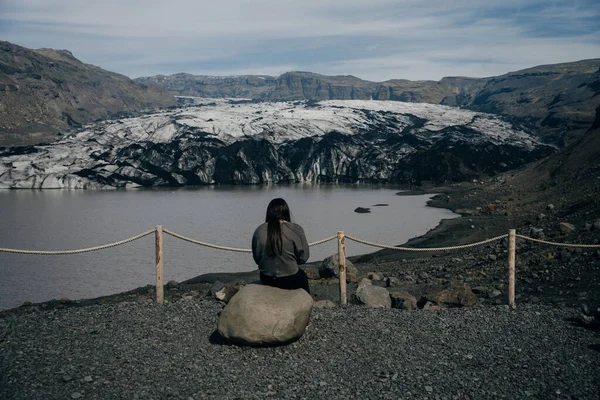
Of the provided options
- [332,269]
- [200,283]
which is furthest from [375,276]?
[200,283]

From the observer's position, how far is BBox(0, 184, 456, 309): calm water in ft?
63.5

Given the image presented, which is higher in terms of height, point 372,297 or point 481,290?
point 372,297

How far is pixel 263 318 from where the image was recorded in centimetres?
686

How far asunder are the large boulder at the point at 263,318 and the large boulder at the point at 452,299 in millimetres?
3401

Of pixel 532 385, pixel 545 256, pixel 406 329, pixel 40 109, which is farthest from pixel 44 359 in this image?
pixel 40 109

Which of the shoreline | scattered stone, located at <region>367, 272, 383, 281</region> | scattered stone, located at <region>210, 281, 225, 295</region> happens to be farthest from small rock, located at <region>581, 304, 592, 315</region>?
scattered stone, located at <region>210, 281, 225, 295</region>

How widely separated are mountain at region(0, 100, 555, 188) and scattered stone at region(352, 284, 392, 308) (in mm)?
60860

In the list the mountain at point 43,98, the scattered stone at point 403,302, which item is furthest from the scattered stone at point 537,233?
the mountain at point 43,98

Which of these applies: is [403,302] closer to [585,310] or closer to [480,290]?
[480,290]

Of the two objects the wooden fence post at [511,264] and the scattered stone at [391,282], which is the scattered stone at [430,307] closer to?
the wooden fence post at [511,264]

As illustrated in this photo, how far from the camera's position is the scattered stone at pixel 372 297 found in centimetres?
958

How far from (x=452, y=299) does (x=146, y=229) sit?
2662 centimetres

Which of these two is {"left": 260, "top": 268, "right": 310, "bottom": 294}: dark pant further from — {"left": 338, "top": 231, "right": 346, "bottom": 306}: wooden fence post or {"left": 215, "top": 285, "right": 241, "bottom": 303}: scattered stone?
{"left": 215, "top": 285, "right": 241, "bottom": 303}: scattered stone

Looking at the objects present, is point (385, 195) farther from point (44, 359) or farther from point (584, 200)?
point (44, 359)
